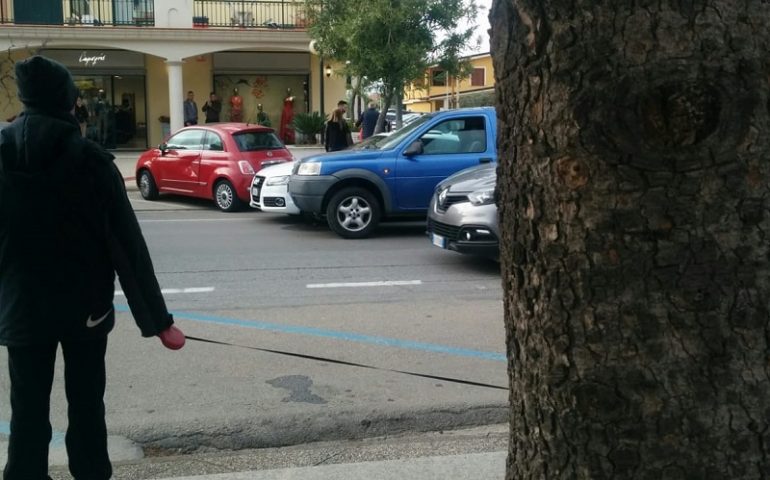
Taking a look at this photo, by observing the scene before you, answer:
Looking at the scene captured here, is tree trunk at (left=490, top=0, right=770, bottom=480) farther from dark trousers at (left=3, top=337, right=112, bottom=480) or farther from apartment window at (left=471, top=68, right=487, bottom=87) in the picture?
apartment window at (left=471, top=68, right=487, bottom=87)

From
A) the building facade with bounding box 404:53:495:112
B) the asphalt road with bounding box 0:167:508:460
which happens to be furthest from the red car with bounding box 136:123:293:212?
the building facade with bounding box 404:53:495:112

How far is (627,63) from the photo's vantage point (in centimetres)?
170

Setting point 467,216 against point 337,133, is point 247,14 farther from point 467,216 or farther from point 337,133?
point 467,216

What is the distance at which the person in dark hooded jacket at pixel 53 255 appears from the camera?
3.28 metres

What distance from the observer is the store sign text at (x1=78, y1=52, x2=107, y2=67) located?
87.1 ft

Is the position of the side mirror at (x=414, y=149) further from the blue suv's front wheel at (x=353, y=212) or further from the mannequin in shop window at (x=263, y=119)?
the mannequin in shop window at (x=263, y=119)

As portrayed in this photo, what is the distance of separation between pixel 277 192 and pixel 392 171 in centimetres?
201

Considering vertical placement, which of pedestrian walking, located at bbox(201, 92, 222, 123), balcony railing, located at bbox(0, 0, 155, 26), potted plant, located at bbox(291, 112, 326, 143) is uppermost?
balcony railing, located at bbox(0, 0, 155, 26)

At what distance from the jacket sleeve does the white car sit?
29.9ft

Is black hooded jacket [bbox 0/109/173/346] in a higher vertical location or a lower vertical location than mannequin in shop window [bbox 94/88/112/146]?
lower

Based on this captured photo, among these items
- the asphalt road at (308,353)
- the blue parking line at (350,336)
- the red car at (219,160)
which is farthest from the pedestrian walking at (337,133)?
the blue parking line at (350,336)

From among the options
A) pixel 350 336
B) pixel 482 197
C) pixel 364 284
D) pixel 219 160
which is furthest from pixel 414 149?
pixel 350 336

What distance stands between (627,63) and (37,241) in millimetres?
2379

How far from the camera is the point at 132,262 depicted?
3418 mm
